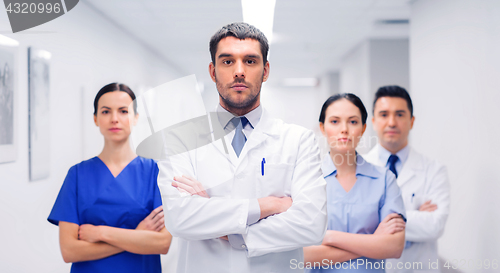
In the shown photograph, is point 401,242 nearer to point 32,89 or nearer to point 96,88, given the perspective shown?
point 32,89

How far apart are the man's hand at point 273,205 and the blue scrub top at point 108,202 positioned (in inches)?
21.8

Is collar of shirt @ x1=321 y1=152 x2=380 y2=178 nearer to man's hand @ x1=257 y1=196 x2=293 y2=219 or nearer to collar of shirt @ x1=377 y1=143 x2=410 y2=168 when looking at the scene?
man's hand @ x1=257 y1=196 x2=293 y2=219

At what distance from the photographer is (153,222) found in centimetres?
141

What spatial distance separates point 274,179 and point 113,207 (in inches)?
28.7

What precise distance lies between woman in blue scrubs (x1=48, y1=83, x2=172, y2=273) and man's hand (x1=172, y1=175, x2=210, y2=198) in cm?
35

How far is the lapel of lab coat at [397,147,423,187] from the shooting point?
6.03 feet

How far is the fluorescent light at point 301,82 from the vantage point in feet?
13.1

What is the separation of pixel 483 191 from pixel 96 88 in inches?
105

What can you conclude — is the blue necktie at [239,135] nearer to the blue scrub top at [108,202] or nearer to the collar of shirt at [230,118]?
the collar of shirt at [230,118]

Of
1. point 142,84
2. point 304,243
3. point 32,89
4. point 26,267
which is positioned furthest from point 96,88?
point 304,243

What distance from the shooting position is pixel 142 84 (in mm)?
3414

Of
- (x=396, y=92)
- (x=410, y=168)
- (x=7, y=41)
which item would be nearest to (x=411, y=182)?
(x=410, y=168)

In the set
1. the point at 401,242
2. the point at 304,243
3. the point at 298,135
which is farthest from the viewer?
the point at 401,242

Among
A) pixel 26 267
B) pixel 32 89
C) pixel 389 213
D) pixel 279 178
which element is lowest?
pixel 26 267
